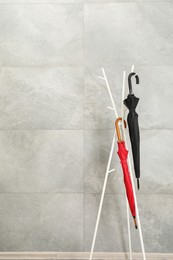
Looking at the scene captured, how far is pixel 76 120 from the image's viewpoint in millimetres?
2564

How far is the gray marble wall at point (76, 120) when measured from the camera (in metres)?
2.52

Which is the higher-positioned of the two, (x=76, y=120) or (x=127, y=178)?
(x=76, y=120)

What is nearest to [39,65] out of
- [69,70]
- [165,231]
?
[69,70]

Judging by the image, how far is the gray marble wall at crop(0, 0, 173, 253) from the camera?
2518 millimetres

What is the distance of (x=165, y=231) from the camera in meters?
2.49

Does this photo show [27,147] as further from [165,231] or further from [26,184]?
[165,231]

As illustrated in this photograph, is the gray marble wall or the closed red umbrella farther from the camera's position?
the gray marble wall

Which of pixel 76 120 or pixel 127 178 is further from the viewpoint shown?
pixel 76 120

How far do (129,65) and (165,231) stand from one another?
A: 1.45m

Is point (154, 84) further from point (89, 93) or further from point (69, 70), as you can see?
point (69, 70)

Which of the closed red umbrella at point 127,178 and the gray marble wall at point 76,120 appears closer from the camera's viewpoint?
the closed red umbrella at point 127,178

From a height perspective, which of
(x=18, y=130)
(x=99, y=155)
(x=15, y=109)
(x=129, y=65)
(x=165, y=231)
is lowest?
(x=165, y=231)

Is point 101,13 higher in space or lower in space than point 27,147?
higher

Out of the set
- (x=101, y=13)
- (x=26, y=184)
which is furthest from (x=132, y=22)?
(x=26, y=184)
